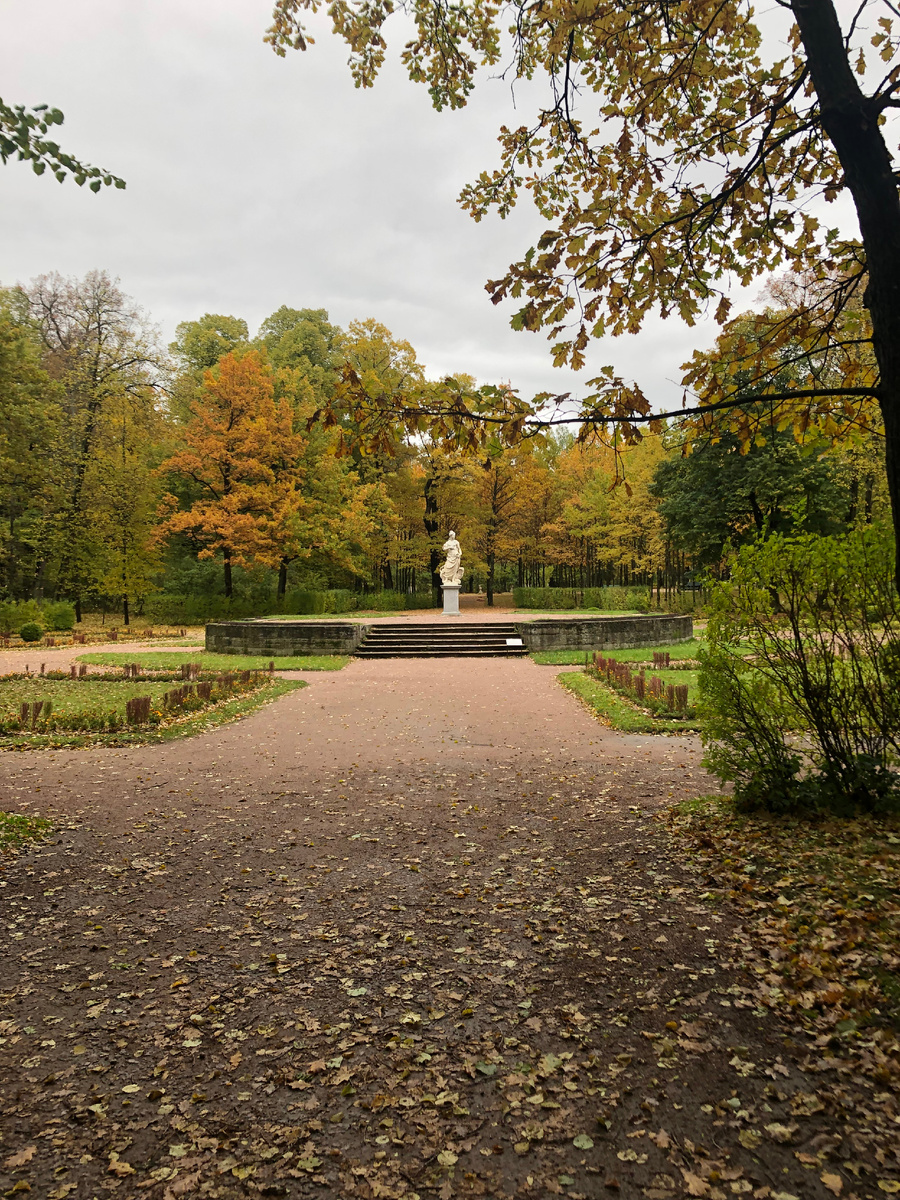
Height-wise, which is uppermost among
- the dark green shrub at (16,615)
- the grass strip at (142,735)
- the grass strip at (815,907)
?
the dark green shrub at (16,615)

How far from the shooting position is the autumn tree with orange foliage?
80.6 ft

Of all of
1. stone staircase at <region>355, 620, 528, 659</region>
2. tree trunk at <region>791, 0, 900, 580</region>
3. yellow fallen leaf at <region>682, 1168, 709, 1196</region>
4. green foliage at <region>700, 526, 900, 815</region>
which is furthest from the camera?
stone staircase at <region>355, 620, 528, 659</region>

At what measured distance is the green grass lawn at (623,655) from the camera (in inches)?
591

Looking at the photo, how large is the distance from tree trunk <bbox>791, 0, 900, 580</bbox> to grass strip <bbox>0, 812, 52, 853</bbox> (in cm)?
548

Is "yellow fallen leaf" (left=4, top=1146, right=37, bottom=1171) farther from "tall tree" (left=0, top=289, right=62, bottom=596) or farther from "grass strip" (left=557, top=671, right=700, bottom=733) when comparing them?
"tall tree" (left=0, top=289, right=62, bottom=596)

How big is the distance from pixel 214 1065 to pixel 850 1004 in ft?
7.70

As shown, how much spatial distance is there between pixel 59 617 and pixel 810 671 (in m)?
27.2

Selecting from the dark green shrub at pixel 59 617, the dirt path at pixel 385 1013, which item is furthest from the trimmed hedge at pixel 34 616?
the dirt path at pixel 385 1013

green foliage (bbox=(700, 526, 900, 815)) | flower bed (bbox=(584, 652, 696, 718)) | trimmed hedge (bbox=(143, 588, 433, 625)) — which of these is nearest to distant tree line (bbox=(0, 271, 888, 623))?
trimmed hedge (bbox=(143, 588, 433, 625))

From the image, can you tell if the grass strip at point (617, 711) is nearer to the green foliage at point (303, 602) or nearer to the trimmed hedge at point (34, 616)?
the green foliage at point (303, 602)

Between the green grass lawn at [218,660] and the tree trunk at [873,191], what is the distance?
12687 mm

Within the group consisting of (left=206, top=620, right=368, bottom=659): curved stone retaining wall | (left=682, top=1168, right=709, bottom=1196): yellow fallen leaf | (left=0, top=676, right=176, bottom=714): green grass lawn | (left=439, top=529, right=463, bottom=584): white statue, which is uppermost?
(left=439, top=529, right=463, bottom=584): white statue

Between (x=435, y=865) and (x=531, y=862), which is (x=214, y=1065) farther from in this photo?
(x=531, y=862)

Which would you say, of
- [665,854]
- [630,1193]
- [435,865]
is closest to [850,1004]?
[630,1193]
